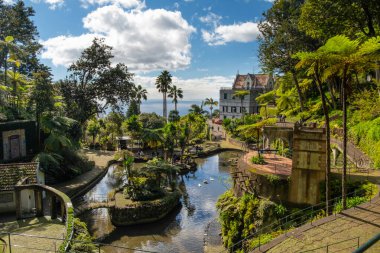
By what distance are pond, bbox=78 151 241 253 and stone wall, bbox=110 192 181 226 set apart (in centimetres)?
47

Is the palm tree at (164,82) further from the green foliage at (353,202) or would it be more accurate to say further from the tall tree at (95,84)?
the green foliage at (353,202)

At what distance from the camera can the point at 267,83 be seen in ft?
248

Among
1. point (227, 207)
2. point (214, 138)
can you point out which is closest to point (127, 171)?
point (227, 207)

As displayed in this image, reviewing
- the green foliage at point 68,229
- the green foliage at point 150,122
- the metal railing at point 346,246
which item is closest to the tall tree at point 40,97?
the green foliage at point 68,229

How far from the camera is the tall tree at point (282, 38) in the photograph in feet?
106

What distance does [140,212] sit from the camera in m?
25.5

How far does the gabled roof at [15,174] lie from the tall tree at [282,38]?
2648 cm

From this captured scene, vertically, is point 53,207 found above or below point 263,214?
below

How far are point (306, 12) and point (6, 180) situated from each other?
2740cm

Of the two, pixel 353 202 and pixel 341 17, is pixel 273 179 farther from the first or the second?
pixel 341 17

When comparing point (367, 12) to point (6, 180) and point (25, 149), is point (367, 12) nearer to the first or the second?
point (6, 180)

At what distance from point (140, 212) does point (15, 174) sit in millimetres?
9999

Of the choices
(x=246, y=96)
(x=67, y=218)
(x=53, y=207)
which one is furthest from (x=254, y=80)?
(x=67, y=218)

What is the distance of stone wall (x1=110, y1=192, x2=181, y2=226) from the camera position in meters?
24.9
